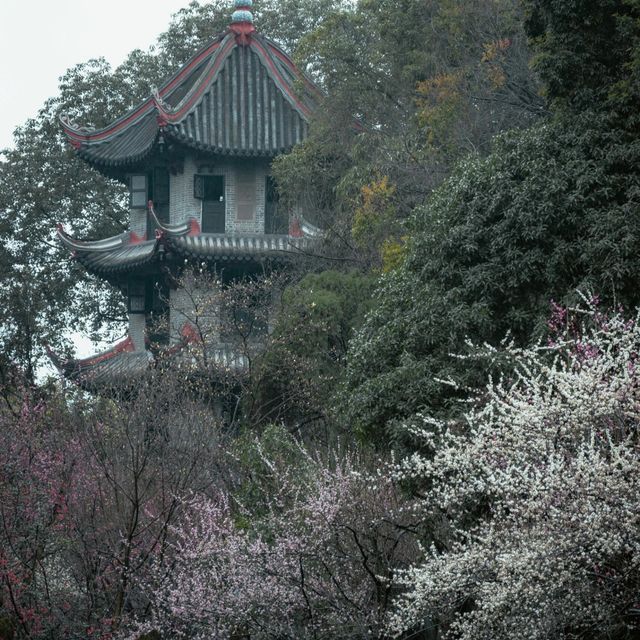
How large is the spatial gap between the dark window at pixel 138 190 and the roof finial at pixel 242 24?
3.81 meters

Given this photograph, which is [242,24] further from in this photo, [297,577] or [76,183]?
[297,577]

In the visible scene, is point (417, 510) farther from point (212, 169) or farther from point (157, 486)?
point (212, 169)

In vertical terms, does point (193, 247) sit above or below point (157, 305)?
above

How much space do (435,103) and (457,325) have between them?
8.07 meters

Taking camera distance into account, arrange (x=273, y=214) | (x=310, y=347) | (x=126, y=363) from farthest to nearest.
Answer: (x=273, y=214)
(x=126, y=363)
(x=310, y=347)

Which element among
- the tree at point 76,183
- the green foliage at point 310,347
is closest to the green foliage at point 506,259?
the green foliage at point 310,347

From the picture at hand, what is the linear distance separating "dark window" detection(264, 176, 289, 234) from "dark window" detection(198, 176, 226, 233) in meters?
0.96

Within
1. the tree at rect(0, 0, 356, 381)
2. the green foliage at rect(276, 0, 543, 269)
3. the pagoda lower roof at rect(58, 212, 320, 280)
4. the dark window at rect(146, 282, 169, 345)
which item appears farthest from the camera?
the tree at rect(0, 0, 356, 381)

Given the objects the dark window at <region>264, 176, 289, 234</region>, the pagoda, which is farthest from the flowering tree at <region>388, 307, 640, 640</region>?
the dark window at <region>264, 176, 289, 234</region>

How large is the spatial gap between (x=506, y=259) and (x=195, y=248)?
13121mm

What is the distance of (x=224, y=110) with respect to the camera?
28359 mm

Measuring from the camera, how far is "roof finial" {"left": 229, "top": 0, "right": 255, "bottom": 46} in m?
28.8

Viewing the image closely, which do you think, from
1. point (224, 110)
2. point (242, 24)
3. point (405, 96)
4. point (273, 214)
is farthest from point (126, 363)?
point (405, 96)

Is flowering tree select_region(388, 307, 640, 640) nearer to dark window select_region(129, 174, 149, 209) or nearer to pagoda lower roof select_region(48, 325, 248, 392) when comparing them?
pagoda lower roof select_region(48, 325, 248, 392)
